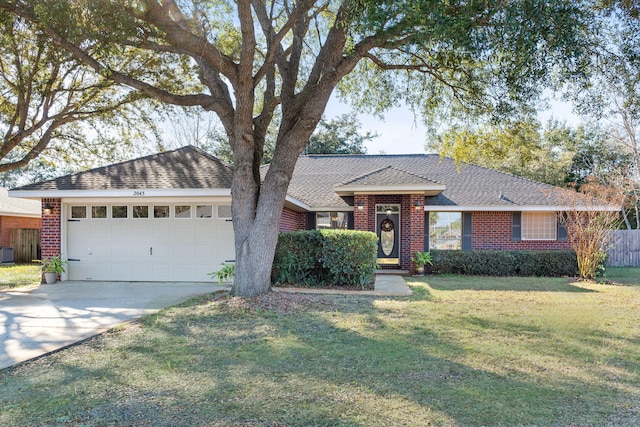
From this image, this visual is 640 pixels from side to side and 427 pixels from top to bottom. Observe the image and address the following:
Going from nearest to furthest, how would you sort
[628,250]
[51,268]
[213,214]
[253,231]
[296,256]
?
[253,231] < [296,256] < [51,268] < [213,214] < [628,250]

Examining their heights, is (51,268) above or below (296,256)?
below

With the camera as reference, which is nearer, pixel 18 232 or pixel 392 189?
pixel 392 189

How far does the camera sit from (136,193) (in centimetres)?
1166

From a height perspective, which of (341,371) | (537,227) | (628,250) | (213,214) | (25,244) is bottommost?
(341,371)

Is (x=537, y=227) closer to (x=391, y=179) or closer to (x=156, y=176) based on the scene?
(x=391, y=179)

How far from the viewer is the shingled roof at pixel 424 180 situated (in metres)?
15.9

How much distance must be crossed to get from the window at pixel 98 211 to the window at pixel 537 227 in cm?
1373

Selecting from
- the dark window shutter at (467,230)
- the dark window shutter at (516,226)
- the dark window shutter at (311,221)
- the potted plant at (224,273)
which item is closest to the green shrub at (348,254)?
the potted plant at (224,273)

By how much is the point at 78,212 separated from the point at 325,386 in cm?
1095

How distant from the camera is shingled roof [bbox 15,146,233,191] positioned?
38.5ft

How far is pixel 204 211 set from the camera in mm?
12438

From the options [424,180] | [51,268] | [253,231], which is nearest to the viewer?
[253,231]

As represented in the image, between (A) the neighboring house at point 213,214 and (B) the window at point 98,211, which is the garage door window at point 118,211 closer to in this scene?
(A) the neighboring house at point 213,214

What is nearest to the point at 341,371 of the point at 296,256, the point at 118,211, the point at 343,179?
the point at 296,256
